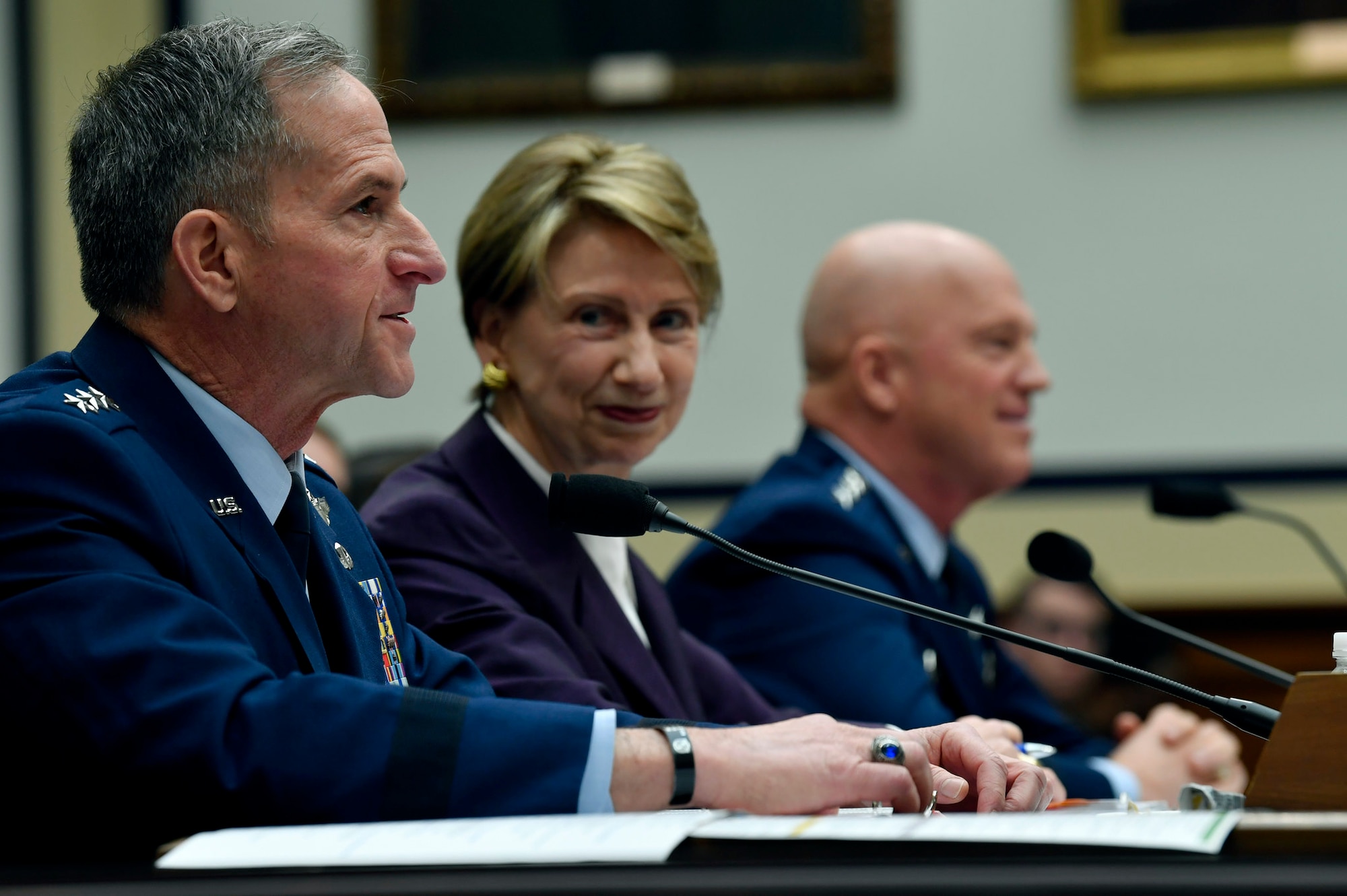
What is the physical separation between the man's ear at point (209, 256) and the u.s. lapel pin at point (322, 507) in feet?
0.77

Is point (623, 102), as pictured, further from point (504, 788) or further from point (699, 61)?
point (504, 788)

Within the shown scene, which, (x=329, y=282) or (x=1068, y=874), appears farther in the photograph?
(x=329, y=282)

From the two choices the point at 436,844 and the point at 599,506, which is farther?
the point at 599,506

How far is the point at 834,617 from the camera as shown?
7.79 ft

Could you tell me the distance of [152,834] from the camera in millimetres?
1138

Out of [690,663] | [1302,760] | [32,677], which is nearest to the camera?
[32,677]

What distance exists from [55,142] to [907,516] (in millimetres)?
2686

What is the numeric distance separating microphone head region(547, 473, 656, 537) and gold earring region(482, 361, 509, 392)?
0.59 meters

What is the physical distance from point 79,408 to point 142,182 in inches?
9.9

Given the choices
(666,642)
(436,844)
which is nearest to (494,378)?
(666,642)

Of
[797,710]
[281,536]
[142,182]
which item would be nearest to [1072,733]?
[797,710]

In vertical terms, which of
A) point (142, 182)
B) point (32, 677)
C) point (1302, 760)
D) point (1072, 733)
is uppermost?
point (142, 182)

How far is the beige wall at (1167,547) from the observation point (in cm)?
409

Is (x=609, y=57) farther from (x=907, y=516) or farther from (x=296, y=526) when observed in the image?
(x=296, y=526)
